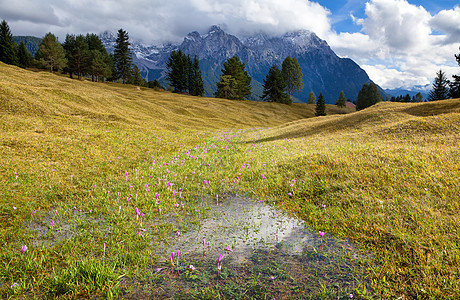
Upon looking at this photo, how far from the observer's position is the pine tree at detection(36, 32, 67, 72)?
2498 inches

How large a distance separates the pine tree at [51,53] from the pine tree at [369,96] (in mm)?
97849

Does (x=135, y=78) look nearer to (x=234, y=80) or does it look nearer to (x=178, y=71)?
(x=178, y=71)

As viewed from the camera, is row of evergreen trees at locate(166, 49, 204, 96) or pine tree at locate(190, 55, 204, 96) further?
pine tree at locate(190, 55, 204, 96)

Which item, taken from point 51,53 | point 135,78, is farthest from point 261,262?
point 135,78

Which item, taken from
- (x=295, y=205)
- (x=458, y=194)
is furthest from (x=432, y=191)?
(x=295, y=205)

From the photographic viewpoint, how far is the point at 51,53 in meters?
64.0

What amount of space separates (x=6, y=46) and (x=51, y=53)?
17958 mm

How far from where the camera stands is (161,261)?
3469 millimetres

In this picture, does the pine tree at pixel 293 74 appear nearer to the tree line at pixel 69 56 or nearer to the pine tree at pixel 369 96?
the pine tree at pixel 369 96

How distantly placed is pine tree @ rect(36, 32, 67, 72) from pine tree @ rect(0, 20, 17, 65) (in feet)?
34.9

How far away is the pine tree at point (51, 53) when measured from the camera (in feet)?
208

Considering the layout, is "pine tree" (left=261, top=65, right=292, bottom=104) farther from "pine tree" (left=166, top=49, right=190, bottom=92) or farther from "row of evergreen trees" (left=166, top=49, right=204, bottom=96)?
"pine tree" (left=166, top=49, right=190, bottom=92)

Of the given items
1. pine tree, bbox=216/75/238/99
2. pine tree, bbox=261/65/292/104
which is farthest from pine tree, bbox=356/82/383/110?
pine tree, bbox=216/75/238/99

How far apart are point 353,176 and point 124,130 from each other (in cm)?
1606
